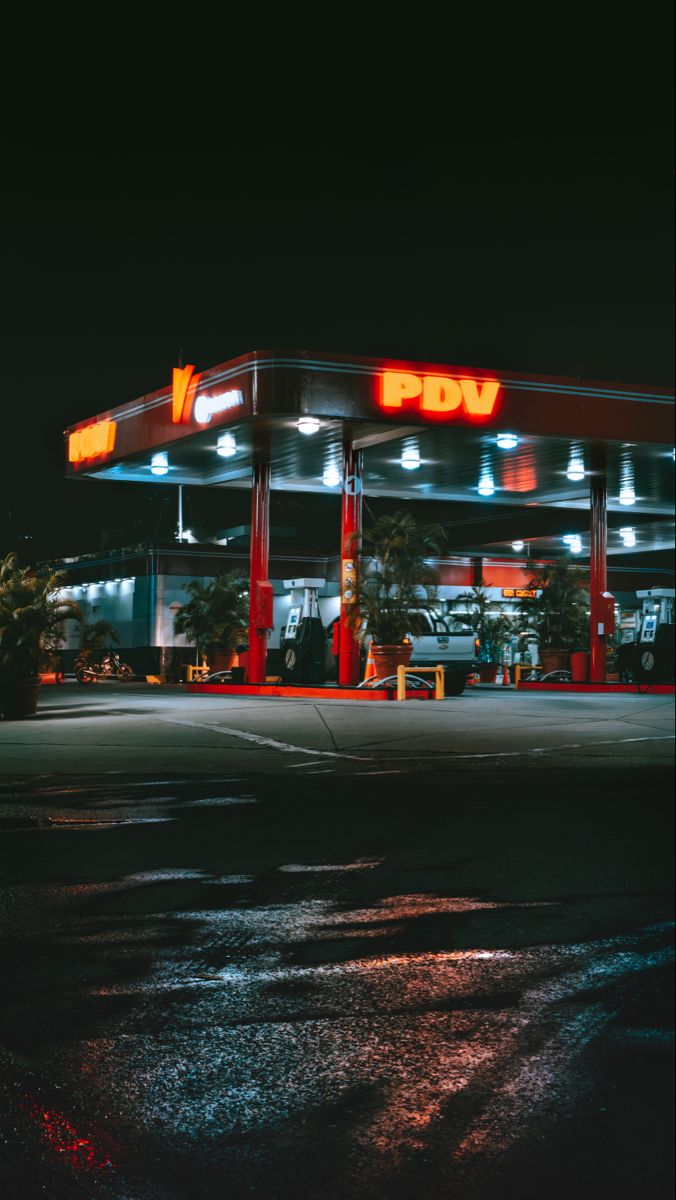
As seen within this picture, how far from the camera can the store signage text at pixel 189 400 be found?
26.8 meters

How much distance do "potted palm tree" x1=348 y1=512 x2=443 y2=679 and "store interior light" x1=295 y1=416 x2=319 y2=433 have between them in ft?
8.77

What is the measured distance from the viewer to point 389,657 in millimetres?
25703

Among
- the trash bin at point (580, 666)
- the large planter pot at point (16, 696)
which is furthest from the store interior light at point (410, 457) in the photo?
the large planter pot at point (16, 696)

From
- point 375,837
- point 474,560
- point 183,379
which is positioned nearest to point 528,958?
point 375,837

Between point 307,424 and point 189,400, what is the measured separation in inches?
128

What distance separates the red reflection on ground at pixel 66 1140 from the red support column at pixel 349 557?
2260 cm

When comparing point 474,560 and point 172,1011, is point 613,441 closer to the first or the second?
point 474,560

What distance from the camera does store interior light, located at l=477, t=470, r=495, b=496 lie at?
34.7 meters

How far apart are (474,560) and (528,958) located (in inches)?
1734

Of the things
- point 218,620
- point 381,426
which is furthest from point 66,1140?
point 218,620

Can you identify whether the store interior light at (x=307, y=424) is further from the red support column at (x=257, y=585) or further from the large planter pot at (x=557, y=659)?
the large planter pot at (x=557, y=659)

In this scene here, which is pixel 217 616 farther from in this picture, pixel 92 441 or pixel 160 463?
pixel 92 441

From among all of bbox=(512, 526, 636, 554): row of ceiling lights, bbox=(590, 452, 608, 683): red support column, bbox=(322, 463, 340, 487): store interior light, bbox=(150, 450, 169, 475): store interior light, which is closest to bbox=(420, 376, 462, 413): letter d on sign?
bbox=(590, 452, 608, 683): red support column

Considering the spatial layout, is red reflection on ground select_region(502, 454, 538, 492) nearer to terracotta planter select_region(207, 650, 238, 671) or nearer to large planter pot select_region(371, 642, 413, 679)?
large planter pot select_region(371, 642, 413, 679)
